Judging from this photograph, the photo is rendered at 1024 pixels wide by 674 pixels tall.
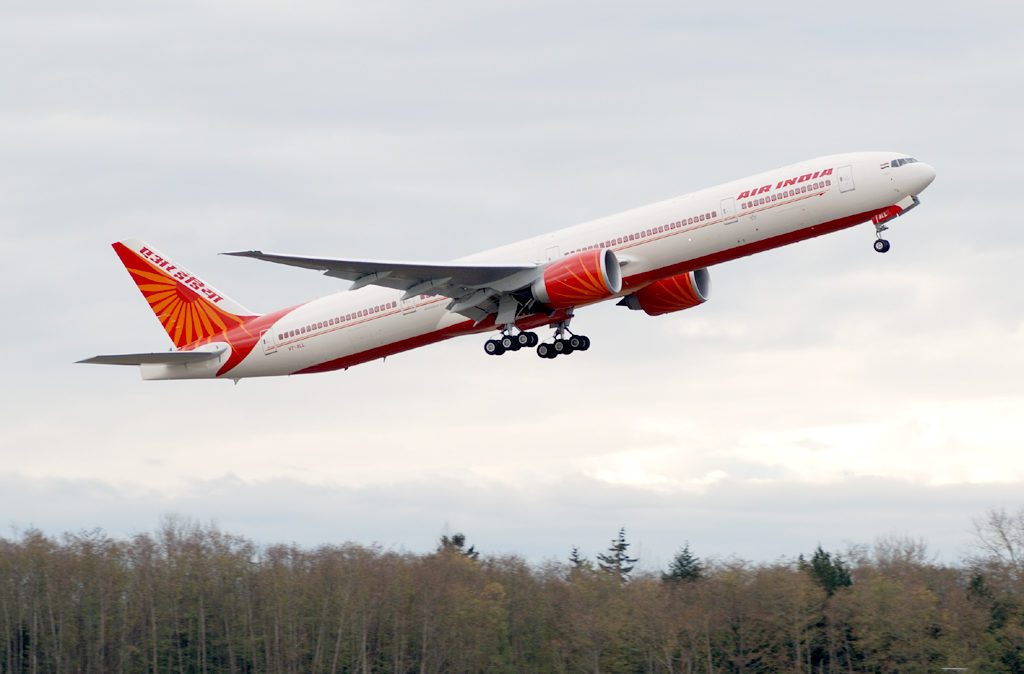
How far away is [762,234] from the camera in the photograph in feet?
157

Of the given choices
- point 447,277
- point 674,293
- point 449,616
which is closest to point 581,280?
point 447,277

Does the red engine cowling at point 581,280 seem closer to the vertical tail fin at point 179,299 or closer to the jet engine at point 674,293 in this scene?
the jet engine at point 674,293

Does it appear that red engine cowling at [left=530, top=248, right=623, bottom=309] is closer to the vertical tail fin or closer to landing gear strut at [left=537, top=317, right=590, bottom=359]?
landing gear strut at [left=537, top=317, right=590, bottom=359]

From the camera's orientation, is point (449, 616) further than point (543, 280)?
Yes

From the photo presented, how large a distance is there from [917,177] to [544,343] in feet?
48.0

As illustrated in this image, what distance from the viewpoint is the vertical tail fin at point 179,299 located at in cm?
5819

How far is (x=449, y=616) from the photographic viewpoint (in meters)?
87.6

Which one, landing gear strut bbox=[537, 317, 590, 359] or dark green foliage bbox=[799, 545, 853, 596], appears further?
dark green foliage bbox=[799, 545, 853, 596]

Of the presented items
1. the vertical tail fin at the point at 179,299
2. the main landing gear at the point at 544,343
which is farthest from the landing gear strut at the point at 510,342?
the vertical tail fin at the point at 179,299

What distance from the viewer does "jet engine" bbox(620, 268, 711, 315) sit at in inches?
2115

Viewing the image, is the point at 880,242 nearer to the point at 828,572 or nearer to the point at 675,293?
the point at 675,293

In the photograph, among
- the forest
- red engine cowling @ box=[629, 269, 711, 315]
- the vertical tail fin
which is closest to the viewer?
red engine cowling @ box=[629, 269, 711, 315]

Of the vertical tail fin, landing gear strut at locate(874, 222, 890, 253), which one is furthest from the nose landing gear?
the vertical tail fin

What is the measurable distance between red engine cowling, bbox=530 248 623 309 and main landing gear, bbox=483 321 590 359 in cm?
379
